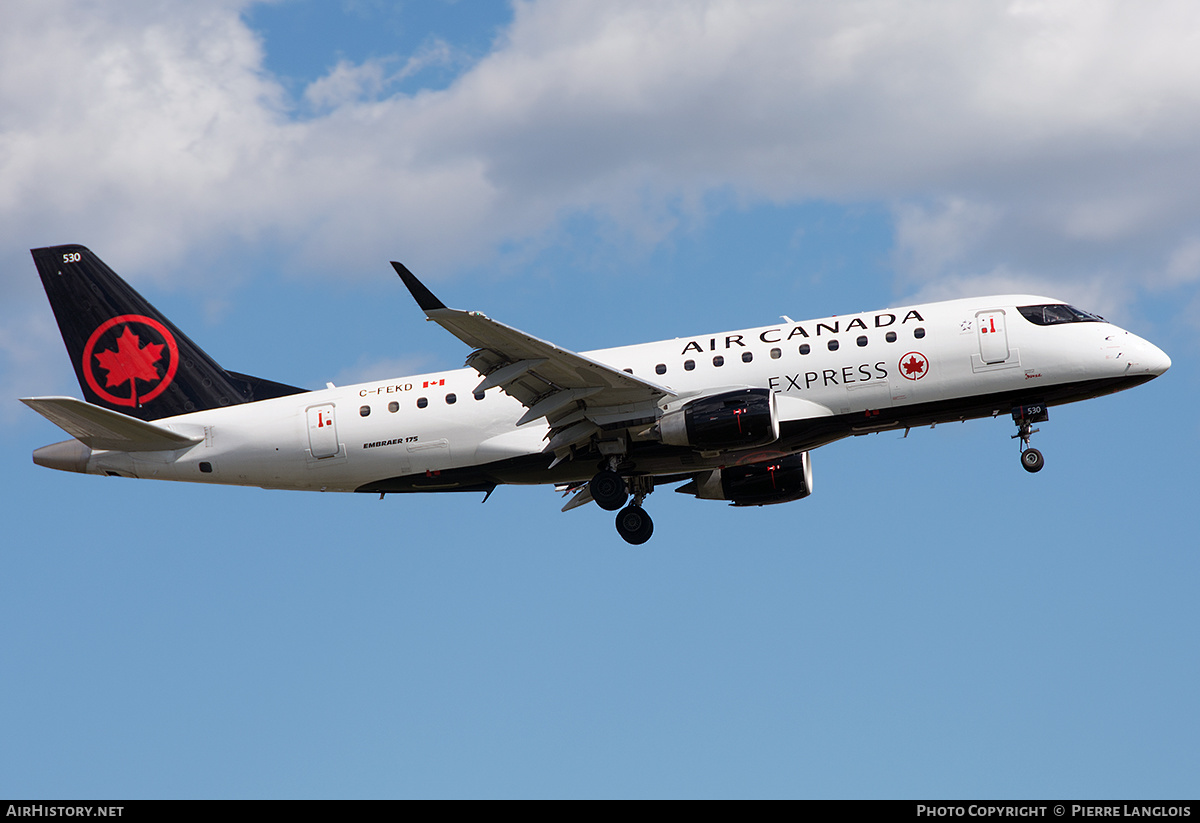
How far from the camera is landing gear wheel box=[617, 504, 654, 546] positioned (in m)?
37.7

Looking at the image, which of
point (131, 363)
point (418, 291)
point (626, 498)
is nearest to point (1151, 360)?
point (626, 498)

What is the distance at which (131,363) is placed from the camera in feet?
131

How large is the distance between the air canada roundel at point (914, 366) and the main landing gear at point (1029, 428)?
3.04 meters

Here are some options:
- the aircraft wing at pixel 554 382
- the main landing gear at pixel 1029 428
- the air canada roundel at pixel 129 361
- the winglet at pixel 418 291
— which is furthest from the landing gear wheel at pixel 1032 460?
the air canada roundel at pixel 129 361

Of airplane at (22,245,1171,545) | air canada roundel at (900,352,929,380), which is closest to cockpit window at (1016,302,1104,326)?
airplane at (22,245,1171,545)

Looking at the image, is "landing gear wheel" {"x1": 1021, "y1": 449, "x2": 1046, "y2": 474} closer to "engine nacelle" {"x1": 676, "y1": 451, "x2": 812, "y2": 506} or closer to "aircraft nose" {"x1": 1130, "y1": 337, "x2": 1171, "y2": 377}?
"aircraft nose" {"x1": 1130, "y1": 337, "x2": 1171, "y2": 377}

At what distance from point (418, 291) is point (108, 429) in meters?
13.0

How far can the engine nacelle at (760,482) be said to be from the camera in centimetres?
4028

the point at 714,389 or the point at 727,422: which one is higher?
the point at 714,389

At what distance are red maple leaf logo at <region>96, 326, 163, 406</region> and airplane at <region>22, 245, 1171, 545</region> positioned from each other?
5 cm

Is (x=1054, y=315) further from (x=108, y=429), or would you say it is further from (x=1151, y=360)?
(x=108, y=429)

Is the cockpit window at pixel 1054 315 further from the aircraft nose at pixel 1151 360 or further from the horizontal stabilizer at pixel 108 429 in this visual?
the horizontal stabilizer at pixel 108 429

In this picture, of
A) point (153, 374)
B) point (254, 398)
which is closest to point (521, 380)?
point (254, 398)

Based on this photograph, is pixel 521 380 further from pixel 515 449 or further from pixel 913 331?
pixel 913 331
